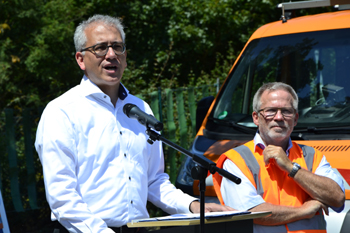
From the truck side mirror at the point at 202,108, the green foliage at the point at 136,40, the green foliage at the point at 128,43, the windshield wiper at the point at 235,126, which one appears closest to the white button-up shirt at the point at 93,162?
the windshield wiper at the point at 235,126

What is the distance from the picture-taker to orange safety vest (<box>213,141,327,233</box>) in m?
3.15

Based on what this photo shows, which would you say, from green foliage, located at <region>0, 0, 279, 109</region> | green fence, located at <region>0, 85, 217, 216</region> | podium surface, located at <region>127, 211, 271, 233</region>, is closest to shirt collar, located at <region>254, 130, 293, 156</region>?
podium surface, located at <region>127, 211, 271, 233</region>

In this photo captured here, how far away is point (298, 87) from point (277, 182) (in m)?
1.67

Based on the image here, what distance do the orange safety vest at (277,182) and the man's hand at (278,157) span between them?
85mm

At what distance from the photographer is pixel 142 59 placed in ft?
45.0

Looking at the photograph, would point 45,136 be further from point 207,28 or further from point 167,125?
point 207,28

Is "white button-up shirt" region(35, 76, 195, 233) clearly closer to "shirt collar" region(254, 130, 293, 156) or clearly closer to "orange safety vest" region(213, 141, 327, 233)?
"orange safety vest" region(213, 141, 327, 233)

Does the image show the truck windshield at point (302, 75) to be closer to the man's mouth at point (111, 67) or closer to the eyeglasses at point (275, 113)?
the eyeglasses at point (275, 113)

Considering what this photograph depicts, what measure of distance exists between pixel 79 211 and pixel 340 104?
2.65m

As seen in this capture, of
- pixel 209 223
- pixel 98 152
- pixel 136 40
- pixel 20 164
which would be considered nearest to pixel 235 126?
pixel 98 152

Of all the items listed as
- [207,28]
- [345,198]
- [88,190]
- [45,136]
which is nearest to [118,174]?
[88,190]

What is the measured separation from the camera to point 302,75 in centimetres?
477

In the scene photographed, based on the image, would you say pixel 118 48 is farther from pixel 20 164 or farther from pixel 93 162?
pixel 20 164

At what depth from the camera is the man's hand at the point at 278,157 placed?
310 cm
